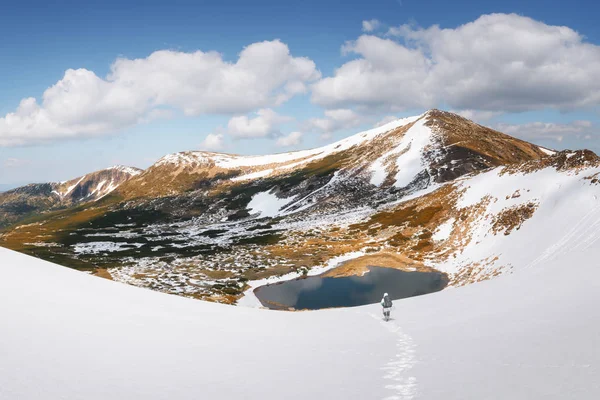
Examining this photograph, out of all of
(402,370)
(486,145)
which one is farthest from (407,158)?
(402,370)

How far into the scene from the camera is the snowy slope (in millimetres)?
10156

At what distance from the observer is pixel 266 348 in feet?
53.6

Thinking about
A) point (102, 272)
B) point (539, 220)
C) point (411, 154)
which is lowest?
point (102, 272)

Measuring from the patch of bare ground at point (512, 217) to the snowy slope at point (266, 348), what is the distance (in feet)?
171

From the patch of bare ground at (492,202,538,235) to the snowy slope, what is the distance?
2048 inches

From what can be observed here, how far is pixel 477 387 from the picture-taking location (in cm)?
1049

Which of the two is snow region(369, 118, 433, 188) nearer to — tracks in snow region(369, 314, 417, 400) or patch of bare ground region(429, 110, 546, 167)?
patch of bare ground region(429, 110, 546, 167)

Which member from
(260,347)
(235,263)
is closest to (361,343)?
(260,347)

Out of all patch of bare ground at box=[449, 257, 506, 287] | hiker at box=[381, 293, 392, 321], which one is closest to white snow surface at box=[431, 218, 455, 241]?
patch of bare ground at box=[449, 257, 506, 287]

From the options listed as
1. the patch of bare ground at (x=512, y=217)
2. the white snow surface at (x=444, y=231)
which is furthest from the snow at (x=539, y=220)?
the white snow surface at (x=444, y=231)

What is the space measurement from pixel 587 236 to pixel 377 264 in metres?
37.5

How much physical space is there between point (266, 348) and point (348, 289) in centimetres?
4951

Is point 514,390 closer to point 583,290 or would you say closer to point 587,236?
point 583,290

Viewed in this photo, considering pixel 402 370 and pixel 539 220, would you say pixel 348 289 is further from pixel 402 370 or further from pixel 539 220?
pixel 402 370
